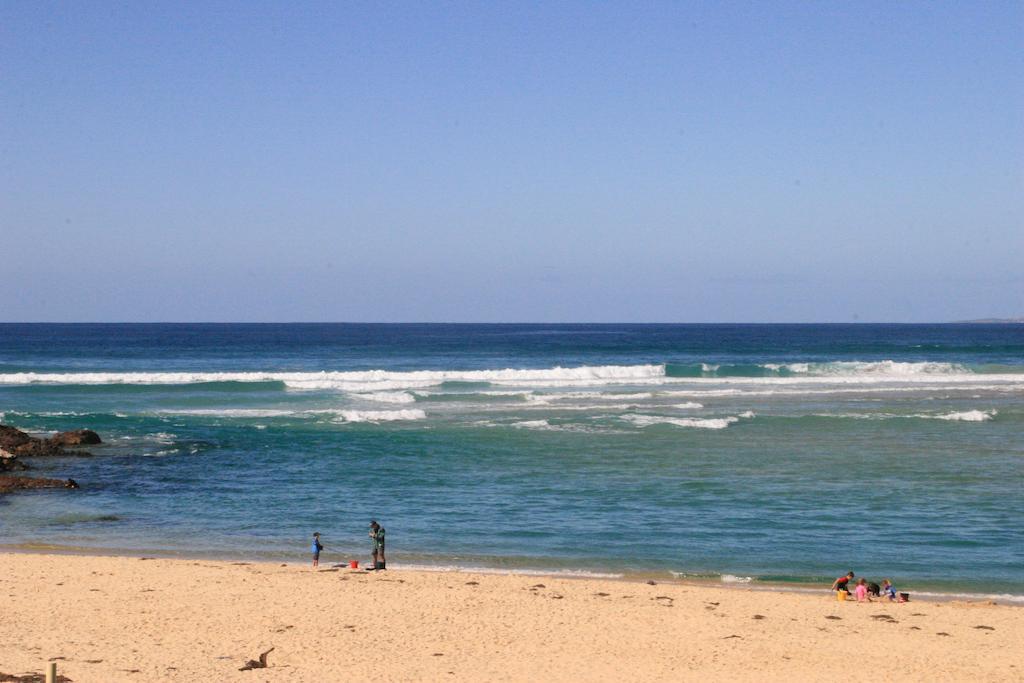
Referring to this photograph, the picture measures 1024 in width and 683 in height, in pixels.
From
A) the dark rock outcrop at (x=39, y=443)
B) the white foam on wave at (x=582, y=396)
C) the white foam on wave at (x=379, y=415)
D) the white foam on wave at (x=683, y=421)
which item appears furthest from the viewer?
the white foam on wave at (x=582, y=396)

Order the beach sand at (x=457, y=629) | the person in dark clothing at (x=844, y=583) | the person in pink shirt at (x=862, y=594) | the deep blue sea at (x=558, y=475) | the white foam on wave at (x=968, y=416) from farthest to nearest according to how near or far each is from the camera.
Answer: the white foam on wave at (x=968, y=416) < the deep blue sea at (x=558, y=475) < the person in dark clothing at (x=844, y=583) < the person in pink shirt at (x=862, y=594) < the beach sand at (x=457, y=629)

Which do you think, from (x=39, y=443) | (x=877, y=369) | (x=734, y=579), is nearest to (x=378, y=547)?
(x=734, y=579)

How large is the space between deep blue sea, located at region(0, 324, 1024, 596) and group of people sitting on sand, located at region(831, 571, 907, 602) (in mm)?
968

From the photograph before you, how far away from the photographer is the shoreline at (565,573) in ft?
51.5

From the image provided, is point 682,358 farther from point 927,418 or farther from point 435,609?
point 435,609

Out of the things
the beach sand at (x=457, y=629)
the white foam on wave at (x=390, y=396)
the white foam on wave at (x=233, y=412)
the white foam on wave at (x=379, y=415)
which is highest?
the white foam on wave at (x=390, y=396)

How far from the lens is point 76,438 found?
100ft

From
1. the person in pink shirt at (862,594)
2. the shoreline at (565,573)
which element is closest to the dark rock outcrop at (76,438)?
the shoreline at (565,573)

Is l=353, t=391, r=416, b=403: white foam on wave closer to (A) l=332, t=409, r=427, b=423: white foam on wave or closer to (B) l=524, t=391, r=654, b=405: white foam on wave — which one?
(A) l=332, t=409, r=427, b=423: white foam on wave

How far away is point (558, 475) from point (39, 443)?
16.3 meters

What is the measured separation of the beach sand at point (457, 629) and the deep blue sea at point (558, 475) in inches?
70.2

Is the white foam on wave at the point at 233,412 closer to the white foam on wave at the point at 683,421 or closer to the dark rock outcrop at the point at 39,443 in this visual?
the dark rock outcrop at the point at 39,443

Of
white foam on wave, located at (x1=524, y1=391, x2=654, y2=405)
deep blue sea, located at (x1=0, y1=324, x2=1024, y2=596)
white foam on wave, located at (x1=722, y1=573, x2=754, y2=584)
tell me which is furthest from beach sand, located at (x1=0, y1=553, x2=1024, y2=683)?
white foam on wave, located at (x1=524, y1=391, x2=654, y2=405)

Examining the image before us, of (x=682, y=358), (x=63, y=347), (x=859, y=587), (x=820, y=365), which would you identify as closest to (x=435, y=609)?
(x=859, y=587)
